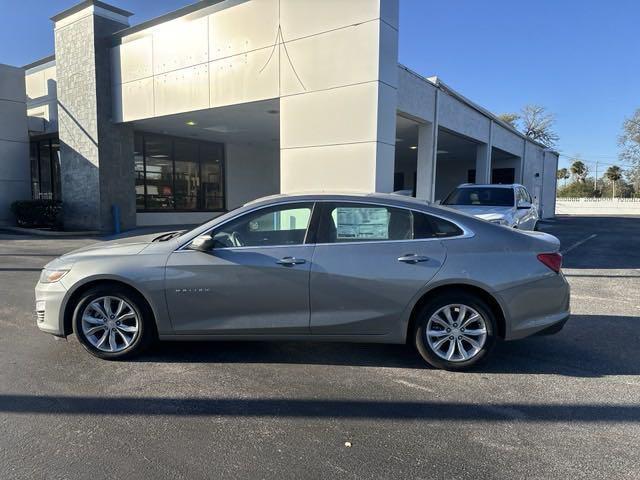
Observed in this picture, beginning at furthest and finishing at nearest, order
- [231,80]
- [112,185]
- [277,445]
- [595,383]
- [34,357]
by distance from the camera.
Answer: [112,185] → [231,80] → [34,357] → [595,383] → [277,445]

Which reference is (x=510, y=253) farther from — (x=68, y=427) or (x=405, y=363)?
(x=68, y=427)

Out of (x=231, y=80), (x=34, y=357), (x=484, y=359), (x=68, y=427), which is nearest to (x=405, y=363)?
(x=484, y=359)

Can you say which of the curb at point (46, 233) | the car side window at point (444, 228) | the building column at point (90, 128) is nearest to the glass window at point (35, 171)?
the curb at point (46, 233)

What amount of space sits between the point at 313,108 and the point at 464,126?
8.39m

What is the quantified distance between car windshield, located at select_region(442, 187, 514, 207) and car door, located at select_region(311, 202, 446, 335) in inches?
270

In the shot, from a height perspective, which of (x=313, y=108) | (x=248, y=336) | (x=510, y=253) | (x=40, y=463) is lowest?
(x=40, y=463)

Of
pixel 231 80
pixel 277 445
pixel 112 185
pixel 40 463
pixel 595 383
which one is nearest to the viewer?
pixel 40 463

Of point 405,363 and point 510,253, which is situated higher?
point 510,253

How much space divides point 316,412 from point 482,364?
67.7 inches

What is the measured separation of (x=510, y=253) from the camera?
3.95 m

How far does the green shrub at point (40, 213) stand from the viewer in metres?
17.7

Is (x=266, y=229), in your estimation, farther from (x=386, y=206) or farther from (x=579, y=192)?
(x=579, y=192)

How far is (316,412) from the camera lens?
129 inches

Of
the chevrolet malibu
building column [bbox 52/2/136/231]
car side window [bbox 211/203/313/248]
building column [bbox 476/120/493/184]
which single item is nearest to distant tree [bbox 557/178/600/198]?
building column [bbox 476/120/493/184]
